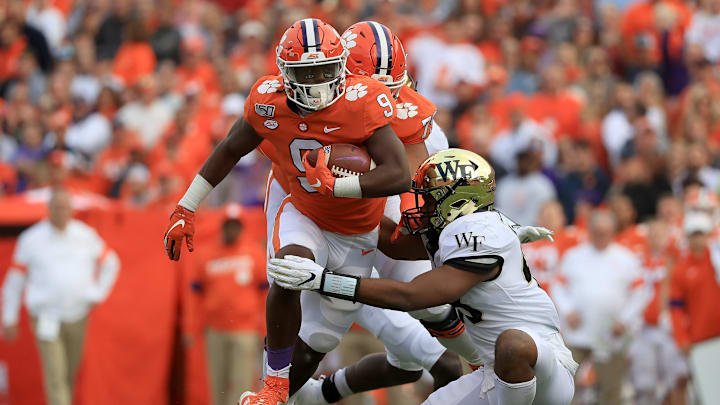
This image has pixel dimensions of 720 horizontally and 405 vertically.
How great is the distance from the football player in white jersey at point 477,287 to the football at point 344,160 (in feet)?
0.93

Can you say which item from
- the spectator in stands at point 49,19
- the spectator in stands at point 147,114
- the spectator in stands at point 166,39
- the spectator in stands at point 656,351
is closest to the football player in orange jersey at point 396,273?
the spectator in stands at point 656,351

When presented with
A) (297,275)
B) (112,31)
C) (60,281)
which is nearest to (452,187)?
(297,275)

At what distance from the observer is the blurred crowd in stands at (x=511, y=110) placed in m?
9.81

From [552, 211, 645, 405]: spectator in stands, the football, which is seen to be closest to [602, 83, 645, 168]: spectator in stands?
[552, 211, 645, 405]: spectator in stands

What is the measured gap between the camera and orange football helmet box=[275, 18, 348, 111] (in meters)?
5.52

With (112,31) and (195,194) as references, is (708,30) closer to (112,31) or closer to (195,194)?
(112,31)

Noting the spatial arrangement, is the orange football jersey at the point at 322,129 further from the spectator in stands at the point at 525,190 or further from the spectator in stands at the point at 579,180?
the spectator in stands at the point at 579,180

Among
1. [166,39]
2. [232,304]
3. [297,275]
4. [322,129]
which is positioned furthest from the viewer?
[166,39]

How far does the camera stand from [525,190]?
10.6 m

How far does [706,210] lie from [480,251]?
497cm

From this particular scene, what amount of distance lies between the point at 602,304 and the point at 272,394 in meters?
4.65

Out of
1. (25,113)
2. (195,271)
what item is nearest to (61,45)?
(25,113)

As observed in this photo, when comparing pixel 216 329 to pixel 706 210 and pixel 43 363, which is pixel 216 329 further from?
pixel 706 210

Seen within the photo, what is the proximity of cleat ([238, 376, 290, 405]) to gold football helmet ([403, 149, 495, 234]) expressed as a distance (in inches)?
44.6
